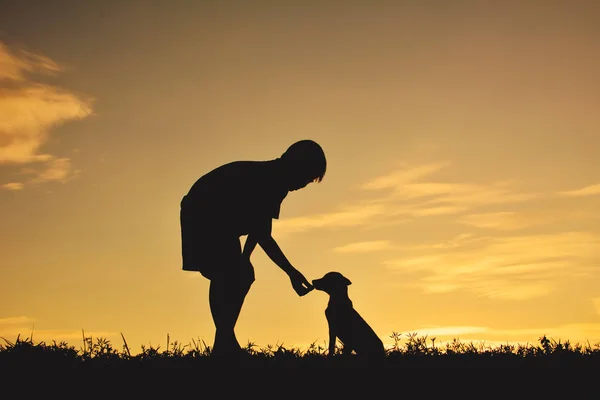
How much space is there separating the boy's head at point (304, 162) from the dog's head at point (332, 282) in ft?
7.62

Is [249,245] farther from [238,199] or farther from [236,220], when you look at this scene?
[238,199]

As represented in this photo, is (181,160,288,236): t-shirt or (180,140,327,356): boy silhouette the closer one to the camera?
(180,140,327,356): boy silhouette

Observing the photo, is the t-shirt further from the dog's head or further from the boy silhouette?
the dog's head

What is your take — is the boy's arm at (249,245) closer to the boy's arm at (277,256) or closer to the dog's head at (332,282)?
the boy's arm at (277,256)

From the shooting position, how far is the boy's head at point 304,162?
727cm

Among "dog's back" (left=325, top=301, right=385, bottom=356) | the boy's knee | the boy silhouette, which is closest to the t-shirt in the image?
the boy silhouette

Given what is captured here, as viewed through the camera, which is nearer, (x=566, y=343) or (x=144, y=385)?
(x=144, y=385)

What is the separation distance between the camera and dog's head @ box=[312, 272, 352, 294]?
9.22m

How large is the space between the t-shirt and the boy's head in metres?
0.16

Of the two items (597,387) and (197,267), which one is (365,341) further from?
(597,387)

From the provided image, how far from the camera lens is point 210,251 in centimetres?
727

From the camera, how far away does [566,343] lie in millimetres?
8305

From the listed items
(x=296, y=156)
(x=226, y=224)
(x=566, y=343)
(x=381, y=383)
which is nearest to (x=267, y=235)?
(x=226, y=224)

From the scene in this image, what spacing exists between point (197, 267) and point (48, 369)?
1.89 m
